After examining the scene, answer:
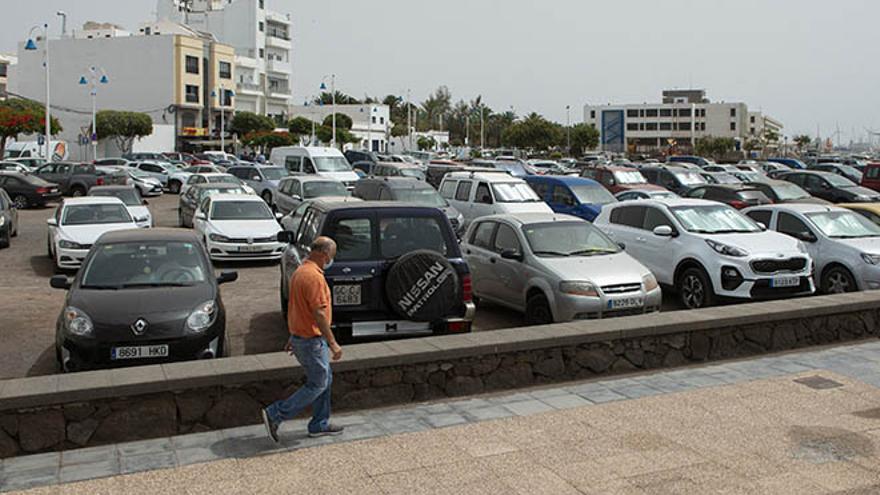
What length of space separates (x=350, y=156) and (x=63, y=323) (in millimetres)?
47131

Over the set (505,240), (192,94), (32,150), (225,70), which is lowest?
(505,240)

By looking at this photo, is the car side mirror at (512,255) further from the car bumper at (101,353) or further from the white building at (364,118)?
the white building at (364,118)

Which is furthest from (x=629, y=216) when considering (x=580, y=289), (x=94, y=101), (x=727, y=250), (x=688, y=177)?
(x=94, y=101)

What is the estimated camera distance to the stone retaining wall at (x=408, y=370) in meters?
6.56

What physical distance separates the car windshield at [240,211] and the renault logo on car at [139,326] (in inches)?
424

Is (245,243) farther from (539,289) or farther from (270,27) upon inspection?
(270,27)

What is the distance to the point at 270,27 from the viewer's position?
99062 mm

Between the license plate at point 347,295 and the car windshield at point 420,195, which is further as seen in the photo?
the car windshield at point 420,195

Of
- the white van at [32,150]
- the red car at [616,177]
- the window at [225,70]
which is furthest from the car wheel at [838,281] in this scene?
the window at [225,70]

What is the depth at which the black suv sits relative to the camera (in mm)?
9062

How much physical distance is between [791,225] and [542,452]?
33.9 feet

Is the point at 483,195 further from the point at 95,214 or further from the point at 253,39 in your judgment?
the point at 253,39

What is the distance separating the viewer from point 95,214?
59.7 feet

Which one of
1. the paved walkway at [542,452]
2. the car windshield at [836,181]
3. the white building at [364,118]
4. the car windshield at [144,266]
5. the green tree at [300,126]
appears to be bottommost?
the paved walkway at [542,452]
